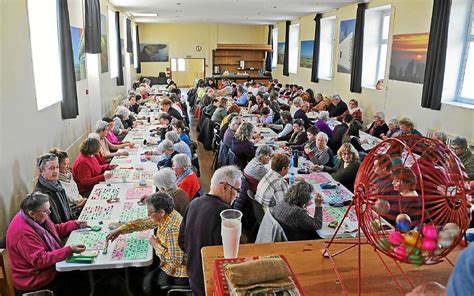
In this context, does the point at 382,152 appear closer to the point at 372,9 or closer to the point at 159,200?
the point at 159,200

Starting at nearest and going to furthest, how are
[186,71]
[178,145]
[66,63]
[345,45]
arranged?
[178,145], [66,63], [345,45], [186,71]

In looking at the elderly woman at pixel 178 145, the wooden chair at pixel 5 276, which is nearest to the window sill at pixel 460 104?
the elderly woman at pixel 178 145

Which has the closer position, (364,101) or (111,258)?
(111,258)

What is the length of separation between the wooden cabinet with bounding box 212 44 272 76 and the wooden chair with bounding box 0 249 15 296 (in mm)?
17710

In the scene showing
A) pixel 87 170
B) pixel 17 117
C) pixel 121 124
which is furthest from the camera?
pixel 121 124

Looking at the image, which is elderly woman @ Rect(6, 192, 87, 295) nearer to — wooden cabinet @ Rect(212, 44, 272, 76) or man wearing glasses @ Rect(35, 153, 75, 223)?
man wearing glasses @ Rect(35, 153, 75, 223)

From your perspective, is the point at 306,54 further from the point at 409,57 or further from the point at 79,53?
the point at 79,53

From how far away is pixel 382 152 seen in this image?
121 centimetres

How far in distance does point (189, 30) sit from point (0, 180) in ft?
56.7

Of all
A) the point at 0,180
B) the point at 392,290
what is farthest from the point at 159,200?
the point at 392,290

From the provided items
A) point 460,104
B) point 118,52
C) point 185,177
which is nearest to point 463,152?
point 460,104

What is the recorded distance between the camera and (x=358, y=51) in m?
9.73

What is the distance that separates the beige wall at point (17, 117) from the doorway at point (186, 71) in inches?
635

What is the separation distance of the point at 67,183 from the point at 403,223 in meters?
4.00
